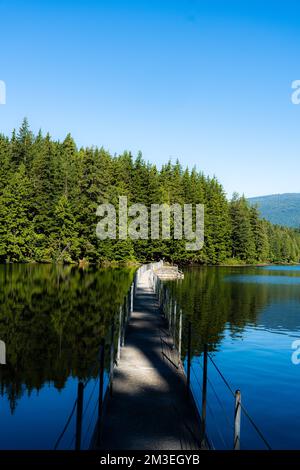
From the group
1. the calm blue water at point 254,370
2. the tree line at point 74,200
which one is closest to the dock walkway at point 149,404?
the calm blue water at point 254,370

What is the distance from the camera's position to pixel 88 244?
244 ft

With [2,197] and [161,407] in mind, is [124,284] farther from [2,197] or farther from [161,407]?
[161,407]

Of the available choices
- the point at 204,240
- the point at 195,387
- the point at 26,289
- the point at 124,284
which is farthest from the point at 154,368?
the point at 204,240

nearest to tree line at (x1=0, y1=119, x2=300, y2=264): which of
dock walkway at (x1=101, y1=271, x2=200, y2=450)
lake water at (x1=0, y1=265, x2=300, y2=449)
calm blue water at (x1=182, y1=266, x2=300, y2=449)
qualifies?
lake water at (x1=0, y1=265, x2=300, y2=449)

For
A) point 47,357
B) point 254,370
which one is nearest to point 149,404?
point 47,357

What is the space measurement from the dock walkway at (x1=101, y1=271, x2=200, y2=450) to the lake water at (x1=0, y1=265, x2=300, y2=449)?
1245 millimetres

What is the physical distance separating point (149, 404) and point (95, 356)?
9.07 m

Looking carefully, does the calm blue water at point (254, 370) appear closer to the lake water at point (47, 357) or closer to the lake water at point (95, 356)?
the lake water at point (95, 356)

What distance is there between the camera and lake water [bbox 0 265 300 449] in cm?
1277

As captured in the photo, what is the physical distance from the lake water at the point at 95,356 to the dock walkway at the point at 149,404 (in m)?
1.24

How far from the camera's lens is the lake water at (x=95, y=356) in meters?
12.8

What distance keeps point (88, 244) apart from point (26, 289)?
3502 cm

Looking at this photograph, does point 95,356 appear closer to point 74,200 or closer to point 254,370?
point 254,370
